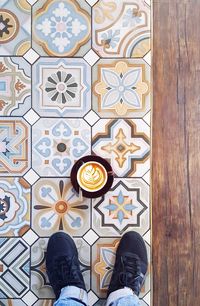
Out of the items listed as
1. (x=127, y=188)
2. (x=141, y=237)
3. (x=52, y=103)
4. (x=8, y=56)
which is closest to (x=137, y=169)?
(x=127, y=188)

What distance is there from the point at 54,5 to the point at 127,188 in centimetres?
51

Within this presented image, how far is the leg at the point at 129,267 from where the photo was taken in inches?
40.6

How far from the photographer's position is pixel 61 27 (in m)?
1.08

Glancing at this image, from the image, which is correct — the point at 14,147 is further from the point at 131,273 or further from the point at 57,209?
the point at 131,273

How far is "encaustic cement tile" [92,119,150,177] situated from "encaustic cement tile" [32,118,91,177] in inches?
1.2

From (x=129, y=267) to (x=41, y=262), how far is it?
23 centimetres

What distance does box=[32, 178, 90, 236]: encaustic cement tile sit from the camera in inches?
41.8

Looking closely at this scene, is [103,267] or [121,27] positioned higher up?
[121,27]

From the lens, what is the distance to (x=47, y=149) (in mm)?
1068

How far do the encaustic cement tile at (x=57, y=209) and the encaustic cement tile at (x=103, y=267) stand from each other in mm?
65

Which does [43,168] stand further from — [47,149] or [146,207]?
[146,207]

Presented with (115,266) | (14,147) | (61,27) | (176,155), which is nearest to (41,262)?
(115,266)

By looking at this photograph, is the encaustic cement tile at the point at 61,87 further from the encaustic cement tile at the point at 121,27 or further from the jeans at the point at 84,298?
the jeans at the point at 84,298

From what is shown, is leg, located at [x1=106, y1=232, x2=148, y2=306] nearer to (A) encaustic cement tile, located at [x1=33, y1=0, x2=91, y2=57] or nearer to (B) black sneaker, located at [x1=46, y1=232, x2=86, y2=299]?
(B) black sneaker, located at [x1=46, y1=232, x2=86, y2=299]
